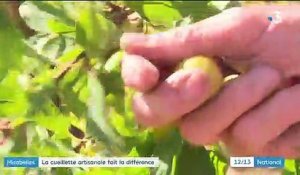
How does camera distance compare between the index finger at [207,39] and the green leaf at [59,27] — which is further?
the green leaf at [59,27]

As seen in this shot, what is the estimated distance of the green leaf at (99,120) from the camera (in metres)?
0.83

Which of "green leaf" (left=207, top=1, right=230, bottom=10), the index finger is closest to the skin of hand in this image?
the index finger

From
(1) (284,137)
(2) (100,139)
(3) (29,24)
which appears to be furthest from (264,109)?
(3) (29,24)

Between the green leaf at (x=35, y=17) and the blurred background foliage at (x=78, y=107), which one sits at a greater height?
the green leaf at (x=35, y=17)

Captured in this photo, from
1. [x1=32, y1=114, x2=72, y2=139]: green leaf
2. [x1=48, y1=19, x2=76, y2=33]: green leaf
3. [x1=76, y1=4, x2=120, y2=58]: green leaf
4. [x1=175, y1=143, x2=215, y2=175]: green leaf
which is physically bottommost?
[x1=175, y1=143, x2=215, y2=175]: green leaf

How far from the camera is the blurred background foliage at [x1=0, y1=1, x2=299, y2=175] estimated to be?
2.70ft

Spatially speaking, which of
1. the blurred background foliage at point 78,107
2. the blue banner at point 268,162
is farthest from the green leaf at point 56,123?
the blue banner at point 268,162

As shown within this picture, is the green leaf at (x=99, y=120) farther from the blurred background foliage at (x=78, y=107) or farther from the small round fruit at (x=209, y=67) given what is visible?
the small round fruit at (x=209, y=67)

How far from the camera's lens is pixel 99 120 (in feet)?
2.74

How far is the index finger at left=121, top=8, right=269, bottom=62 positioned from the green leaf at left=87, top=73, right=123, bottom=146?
0.07 metres

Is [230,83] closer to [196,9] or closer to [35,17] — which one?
[196,9]

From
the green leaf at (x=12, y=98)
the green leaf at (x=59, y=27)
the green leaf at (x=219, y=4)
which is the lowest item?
the green leaf at (x=12, y=98)

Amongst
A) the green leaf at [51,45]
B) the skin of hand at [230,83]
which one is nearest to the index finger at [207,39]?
the skin of hand at [230,83]

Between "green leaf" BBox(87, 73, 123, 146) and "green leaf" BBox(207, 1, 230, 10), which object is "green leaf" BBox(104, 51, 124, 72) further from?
"green leaf" BBox(207, 1, 230, 10)
